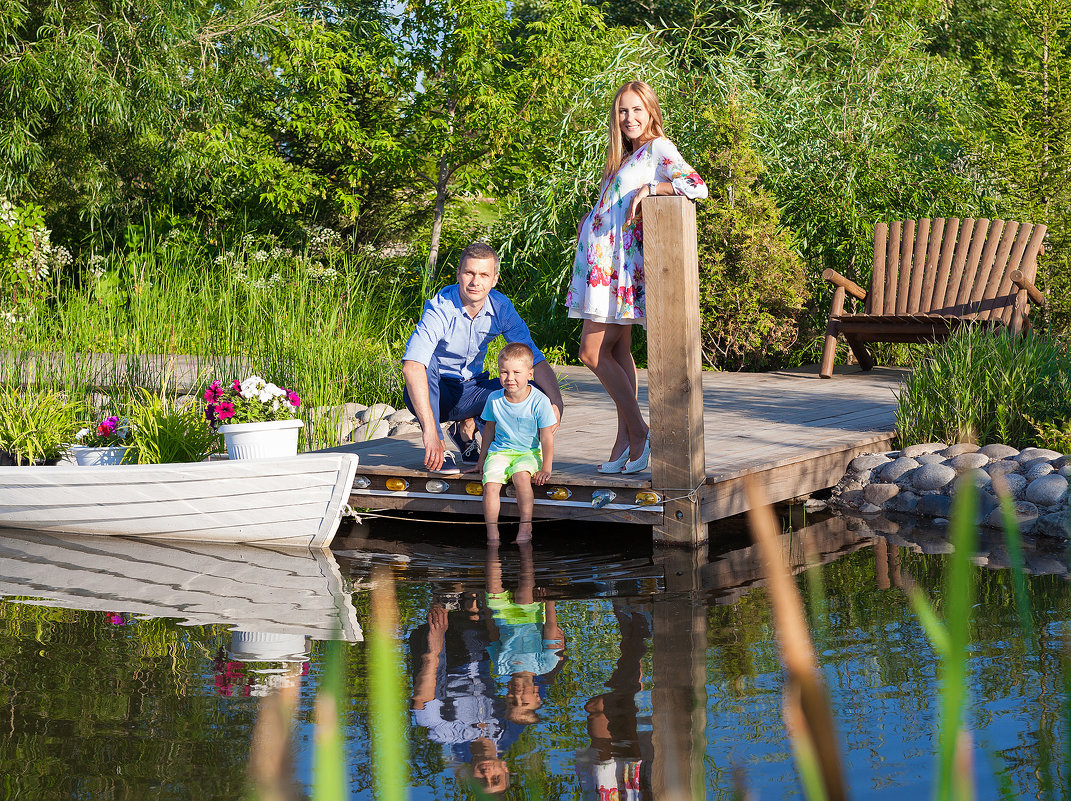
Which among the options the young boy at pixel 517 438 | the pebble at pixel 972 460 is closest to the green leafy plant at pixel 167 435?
the young boy at pixel 517 438

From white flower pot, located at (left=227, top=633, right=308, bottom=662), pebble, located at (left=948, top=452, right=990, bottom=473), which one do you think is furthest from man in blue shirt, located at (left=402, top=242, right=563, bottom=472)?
pebble, located at (left=948, top=452, right=990, bottom=473)

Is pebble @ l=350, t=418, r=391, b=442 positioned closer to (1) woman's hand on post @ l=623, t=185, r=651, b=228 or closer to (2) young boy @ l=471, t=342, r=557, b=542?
(2) young boy @ l=471, t=342, r=557, b=542

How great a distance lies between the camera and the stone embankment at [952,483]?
5.27m

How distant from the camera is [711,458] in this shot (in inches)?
223

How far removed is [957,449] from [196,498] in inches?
150

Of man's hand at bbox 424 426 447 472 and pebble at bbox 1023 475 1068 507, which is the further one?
pebble at bbox 1023 475 1068 507

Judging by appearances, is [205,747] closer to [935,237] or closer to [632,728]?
[632,728]

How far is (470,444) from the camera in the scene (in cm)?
567

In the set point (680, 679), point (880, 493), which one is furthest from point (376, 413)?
point (680, 679)

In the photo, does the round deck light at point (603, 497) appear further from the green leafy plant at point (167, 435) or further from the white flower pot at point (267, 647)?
the green leafy plant at point (167, 435)

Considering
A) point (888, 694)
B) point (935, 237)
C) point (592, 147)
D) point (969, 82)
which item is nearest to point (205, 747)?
point (888, 694)

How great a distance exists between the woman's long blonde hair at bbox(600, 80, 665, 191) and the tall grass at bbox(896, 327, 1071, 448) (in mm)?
2320

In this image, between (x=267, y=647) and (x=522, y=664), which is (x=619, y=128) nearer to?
(x=522, y=664)

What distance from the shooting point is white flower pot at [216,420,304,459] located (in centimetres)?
531
